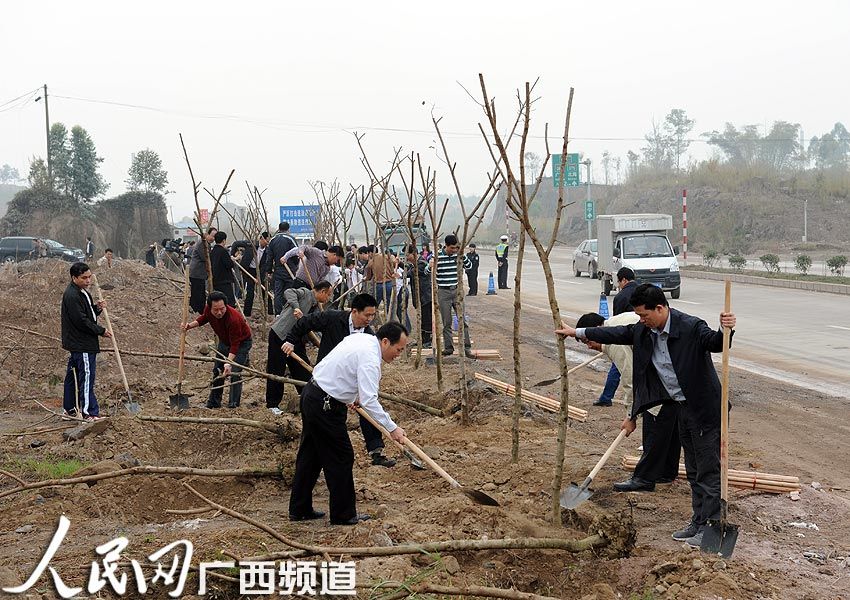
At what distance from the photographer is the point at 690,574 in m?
4.54

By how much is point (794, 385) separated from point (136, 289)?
523 inches

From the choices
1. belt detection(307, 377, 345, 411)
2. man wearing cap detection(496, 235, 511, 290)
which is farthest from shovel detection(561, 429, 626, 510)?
man wearing cap detection(496, 235, 511, 290)

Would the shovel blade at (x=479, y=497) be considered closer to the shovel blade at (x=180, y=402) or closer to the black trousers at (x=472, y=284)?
the shovel blade at (x=180, y=402)

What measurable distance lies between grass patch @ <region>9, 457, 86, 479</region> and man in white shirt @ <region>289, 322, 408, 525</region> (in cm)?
245

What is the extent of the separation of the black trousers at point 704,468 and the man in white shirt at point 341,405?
5.75 ft

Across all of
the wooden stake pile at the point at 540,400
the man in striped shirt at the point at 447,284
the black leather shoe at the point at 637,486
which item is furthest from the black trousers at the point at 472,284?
the black leather shoe at the point at 637,486

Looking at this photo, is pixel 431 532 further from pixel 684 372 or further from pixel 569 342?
pixel 569 342

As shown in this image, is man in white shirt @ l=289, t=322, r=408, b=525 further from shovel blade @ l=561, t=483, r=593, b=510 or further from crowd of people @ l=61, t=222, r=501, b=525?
shovel blade @ l=561, t=483, r=593, b=510

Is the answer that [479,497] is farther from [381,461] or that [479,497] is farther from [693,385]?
[381,461]

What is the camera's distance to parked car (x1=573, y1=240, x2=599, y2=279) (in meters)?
31.0

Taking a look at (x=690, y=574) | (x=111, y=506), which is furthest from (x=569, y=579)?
(x=111, y=506)

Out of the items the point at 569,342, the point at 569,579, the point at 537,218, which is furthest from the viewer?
the point at 537,218

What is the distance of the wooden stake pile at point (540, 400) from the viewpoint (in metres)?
8.94

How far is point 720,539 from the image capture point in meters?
5.02
